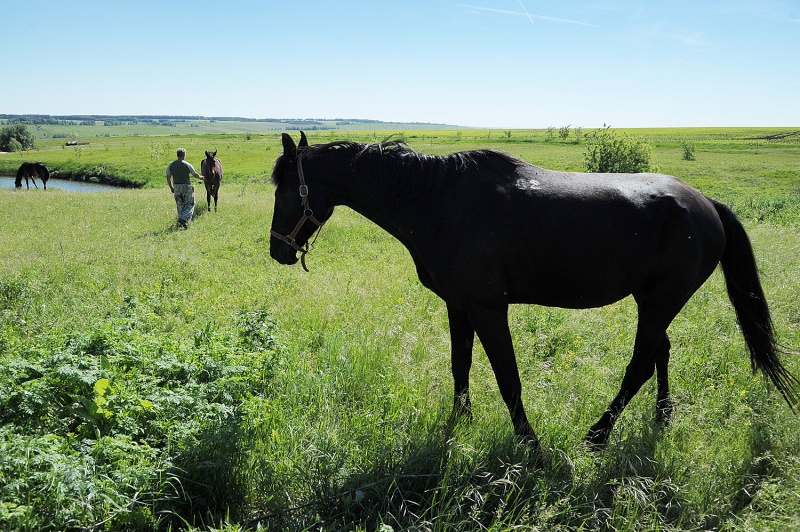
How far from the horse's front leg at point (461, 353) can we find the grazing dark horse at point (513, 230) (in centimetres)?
2

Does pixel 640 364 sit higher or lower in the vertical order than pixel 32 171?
lower

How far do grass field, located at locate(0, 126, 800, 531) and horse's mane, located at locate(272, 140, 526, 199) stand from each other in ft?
6.08

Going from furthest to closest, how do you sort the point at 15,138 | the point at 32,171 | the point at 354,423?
the point at 15,138, the point at 32,171, the point at 354,423

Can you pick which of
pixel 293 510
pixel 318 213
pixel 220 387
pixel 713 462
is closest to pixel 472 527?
pixel 293 510

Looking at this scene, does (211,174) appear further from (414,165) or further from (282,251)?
(414,165)

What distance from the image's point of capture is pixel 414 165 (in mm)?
4043

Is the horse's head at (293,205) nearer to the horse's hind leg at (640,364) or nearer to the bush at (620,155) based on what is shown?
the horse's hind leg at (640,364)

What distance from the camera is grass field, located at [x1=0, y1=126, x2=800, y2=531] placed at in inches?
117

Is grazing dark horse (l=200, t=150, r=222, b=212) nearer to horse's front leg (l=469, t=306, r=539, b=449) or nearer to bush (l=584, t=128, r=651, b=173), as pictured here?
horse's front leg (l=469, t=306, r=539, b=449)

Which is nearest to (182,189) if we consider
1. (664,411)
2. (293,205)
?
(293,205)

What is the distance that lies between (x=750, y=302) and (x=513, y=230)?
100 inches

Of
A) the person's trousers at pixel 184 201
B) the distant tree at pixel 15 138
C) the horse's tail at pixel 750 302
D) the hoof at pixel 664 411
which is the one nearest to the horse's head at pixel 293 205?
the hoof at pixel 664 411

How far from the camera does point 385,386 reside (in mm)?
4445

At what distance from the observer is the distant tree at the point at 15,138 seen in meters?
79.0
